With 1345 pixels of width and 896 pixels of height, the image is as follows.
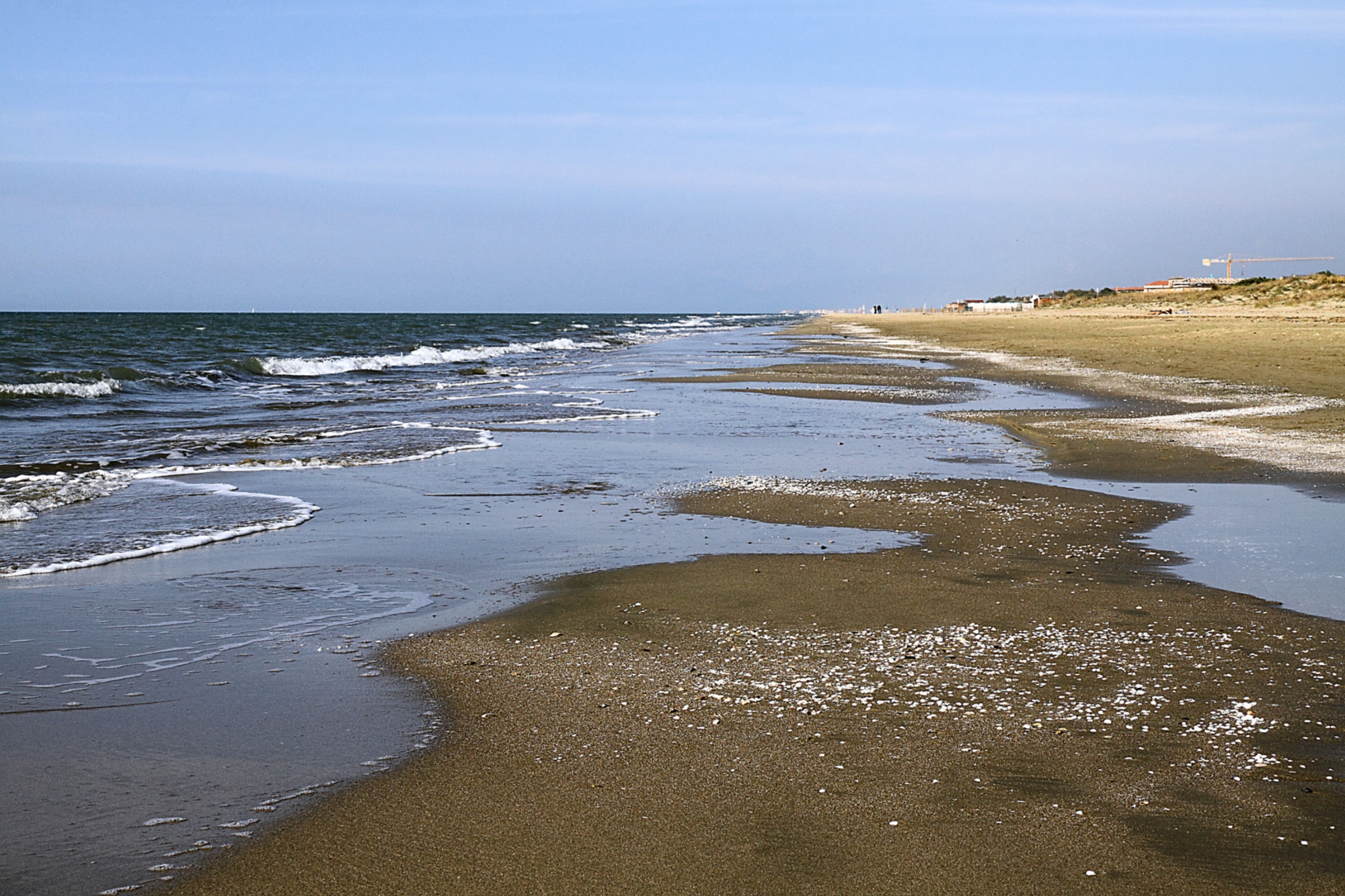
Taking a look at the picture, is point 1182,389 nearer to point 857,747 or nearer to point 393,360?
point 857,747

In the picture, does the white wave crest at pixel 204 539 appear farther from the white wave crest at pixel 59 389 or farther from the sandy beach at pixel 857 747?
the white wave crest at pixel 59 389

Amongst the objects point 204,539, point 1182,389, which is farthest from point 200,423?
point 1182,389

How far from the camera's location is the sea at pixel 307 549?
3.63 meters

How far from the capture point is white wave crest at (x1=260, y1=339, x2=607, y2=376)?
31.9m

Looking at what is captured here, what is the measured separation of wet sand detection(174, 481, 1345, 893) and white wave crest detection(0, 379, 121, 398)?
19.2 m

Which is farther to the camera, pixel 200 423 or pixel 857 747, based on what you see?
pixel 200 423

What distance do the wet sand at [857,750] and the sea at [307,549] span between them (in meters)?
0.37

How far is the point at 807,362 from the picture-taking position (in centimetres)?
3162

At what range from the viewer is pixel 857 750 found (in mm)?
3814

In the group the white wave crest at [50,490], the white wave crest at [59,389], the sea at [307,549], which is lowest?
the sea at [307,549]

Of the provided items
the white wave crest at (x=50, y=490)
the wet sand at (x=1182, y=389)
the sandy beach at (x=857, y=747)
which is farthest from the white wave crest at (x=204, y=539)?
the wet sand at (x=1182, y=389)

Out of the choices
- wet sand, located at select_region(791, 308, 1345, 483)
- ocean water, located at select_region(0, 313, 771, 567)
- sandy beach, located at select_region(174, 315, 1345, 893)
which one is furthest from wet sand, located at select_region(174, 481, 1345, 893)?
wet sand, located at select_region(791, 308, 1345, 483)

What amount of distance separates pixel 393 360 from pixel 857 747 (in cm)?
3532

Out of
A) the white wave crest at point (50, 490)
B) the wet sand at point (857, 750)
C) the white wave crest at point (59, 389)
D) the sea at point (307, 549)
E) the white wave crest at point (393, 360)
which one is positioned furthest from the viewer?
the white wave crest at point (393, 360)
